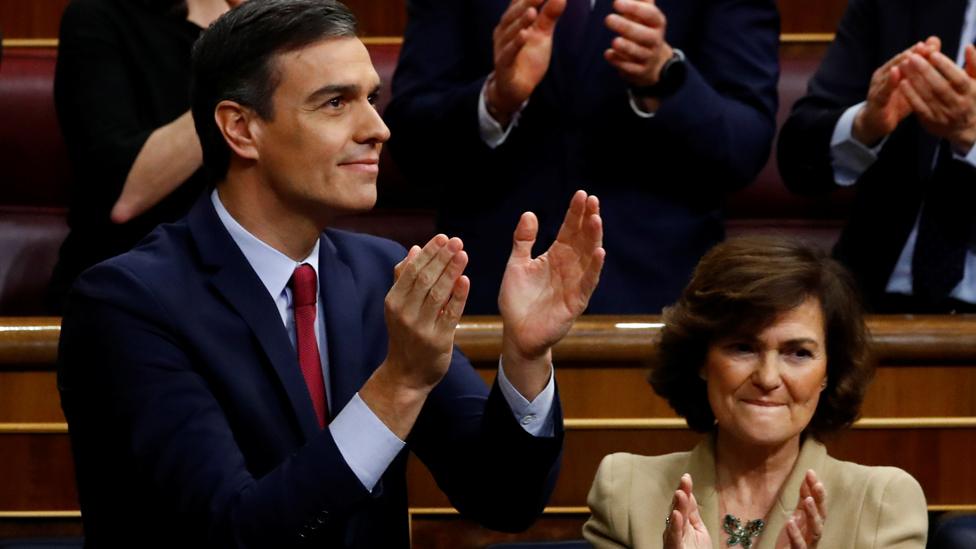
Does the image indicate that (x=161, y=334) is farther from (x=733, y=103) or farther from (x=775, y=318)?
(x=733, y=103)

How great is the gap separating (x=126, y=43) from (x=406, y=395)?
77 centimetres

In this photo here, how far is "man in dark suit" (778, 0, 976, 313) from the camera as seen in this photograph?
4.72ft

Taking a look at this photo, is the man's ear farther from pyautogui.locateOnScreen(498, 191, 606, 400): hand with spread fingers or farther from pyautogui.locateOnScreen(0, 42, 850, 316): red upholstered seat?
pyautogui.locateOnScreen(0, 42, 850, 316): red upholstered seat

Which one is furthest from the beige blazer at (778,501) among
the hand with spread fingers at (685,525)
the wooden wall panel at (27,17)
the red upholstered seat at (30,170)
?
the wooden wall panel at (27,17)

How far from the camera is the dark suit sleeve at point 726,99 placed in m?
1.46

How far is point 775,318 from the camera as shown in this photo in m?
1.14

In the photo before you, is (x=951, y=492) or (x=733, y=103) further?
(x=733, y=103)

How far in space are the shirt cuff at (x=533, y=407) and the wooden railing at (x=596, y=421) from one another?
322 millimetres

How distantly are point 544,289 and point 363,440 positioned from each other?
155mm

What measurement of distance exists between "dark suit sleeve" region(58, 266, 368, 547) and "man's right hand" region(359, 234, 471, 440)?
41mm

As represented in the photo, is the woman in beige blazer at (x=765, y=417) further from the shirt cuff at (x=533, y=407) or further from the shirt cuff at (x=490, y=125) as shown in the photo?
the shirt cuff at (x=490, y=125)

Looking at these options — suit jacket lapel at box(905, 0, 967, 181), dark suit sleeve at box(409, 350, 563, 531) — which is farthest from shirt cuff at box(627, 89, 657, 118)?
dark suit sleeve at box(409, 350, 563, 531)

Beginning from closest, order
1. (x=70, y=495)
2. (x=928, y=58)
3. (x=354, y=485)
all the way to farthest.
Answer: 1. (x=354, y=485)
2. (x=70, y=495)
3. (x=928, y=58)

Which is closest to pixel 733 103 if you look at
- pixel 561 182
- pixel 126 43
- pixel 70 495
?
pixel 561 182
